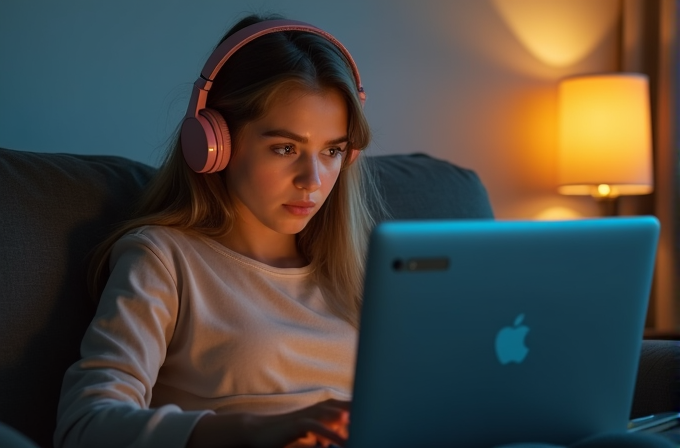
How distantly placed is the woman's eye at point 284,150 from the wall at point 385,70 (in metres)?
0.58

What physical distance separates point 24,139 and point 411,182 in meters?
0.85

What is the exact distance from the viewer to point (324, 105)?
4.50 ft

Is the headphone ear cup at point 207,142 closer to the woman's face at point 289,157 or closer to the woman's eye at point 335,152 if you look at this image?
the woman's face at point 289,157

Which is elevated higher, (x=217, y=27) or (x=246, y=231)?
(x=217, y=27)

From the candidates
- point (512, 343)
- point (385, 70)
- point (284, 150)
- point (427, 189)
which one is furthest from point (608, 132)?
point (512, 343)

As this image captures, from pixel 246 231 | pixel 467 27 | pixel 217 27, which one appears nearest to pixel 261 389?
pixel 246 231

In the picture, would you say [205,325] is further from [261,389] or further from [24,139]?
[24,139]

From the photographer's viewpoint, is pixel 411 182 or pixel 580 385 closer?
pixel 580 385

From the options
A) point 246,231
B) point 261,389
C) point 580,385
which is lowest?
point 261,389

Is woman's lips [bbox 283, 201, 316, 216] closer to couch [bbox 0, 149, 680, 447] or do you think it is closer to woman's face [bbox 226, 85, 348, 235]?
woman's face [bbox 226, 85, 348, 235]

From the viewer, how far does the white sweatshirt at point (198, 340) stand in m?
1.10

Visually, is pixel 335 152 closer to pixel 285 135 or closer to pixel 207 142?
pixel 285 135

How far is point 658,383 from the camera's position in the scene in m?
1.43

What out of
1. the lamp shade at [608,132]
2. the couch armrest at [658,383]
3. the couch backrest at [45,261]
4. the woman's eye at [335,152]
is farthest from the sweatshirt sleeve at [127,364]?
the lamp shade at [608,132]
